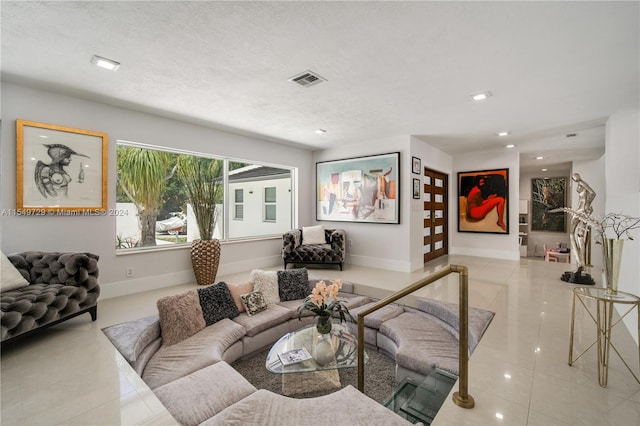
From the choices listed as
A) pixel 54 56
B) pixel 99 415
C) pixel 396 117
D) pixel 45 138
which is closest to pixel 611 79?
pixel 396 117

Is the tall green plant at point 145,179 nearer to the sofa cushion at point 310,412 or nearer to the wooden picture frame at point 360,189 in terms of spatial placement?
the wooden picture frame at point 360,189

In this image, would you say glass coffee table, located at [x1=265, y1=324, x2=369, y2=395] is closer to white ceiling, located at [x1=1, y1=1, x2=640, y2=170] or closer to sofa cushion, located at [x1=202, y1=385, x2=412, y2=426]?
sofa cushion, located at [x1=202, y1=385, x2=412, y2=426]

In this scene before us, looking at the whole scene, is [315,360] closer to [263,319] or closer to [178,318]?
[263,319]

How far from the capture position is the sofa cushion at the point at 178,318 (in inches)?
106

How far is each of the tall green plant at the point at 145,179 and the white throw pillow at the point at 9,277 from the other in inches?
63.2

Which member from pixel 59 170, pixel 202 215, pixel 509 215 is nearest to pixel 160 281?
pixel 202 215

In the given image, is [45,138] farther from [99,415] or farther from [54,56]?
[99,415]

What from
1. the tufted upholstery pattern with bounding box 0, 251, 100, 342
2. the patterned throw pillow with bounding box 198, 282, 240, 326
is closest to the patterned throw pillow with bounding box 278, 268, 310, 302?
the patterned throw pillow with bounding box 198, 282, 240, 326

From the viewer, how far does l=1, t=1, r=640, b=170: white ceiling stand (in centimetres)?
197

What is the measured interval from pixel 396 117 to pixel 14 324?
4668 millimetres

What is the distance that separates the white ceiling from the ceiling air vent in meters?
0.08

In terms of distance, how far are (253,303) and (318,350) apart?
1181mm

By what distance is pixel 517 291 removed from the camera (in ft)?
13.1

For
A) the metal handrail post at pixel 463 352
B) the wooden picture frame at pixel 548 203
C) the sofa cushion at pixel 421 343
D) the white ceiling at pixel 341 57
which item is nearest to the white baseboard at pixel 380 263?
the sofa cushion at pixel 421 343
